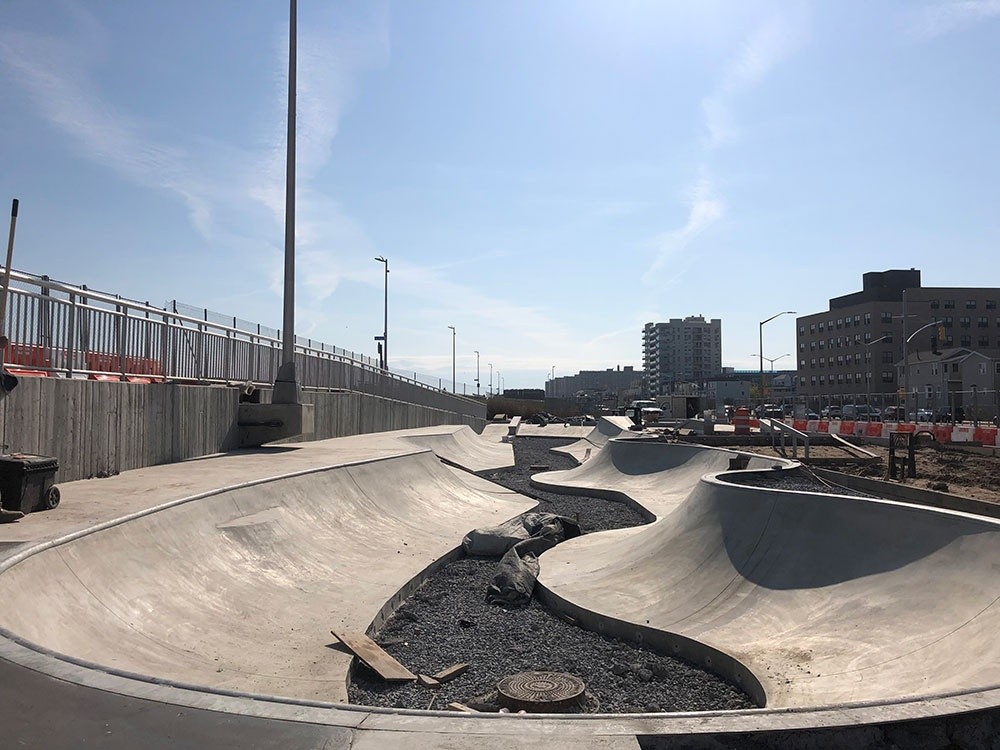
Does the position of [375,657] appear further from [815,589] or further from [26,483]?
[815,589]

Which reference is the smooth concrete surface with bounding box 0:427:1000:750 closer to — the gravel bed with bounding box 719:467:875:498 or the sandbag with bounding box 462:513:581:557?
the sandbag with bounding box 462:513:581:557

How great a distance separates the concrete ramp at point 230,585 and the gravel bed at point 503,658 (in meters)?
0.45

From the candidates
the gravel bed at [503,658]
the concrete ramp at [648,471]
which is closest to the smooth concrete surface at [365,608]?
the gravel bed at [503,658]

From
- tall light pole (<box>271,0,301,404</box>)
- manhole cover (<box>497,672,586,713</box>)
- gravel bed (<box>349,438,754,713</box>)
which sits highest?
tall light pole (<box>271,0,301,404</box>)

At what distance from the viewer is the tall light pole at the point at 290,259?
18703 millimetres

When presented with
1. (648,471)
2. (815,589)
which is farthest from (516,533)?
(648,471)

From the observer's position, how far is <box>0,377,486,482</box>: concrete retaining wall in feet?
34.2

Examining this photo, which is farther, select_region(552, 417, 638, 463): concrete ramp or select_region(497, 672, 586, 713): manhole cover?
select_region(552, 417, 638, 463): concrete ramp

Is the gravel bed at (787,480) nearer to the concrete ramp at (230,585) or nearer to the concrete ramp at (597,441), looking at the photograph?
the concrete ramp at (230,585)

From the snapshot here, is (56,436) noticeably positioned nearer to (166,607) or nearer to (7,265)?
(7,265)

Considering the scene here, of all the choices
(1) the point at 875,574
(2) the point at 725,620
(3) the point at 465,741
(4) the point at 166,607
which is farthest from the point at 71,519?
(1) the point at 875,574

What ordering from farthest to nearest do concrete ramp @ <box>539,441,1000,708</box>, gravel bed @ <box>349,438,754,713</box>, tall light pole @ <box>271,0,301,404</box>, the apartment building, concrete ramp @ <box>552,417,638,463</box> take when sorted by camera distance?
the apartment building → concrete ramp @ <box>552,417,638,463</box> → tall light pole @ <box>271,0,301,404</box> → gravel bed @ <box>349,438,754,713</box> → concrete ramp @ <box>539,441,1000,708</box>

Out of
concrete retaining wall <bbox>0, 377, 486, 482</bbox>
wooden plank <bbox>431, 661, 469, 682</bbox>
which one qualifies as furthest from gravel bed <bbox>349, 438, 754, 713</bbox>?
concrete retaining wall <bbox>0, 377, 486, 482</bbox>

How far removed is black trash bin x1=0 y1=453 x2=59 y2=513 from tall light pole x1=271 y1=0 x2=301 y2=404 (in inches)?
401
